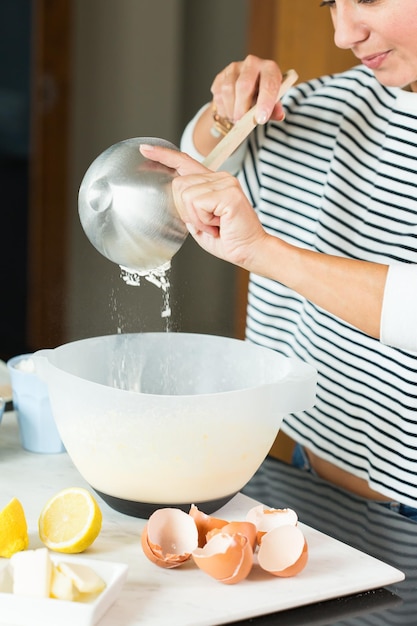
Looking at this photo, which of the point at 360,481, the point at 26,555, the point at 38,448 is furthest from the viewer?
the point at 360,481

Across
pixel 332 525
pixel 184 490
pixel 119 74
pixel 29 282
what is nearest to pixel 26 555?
pixel 184 490

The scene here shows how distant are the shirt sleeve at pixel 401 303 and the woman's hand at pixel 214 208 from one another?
167mm

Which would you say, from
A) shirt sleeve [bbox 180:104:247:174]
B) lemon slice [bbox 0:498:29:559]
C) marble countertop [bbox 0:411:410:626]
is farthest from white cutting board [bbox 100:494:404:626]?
shirt sleeve [bbox 180:104:247:174]

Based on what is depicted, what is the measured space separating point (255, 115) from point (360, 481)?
22.8 inches

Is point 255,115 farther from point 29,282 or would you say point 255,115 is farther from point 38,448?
point 29,282

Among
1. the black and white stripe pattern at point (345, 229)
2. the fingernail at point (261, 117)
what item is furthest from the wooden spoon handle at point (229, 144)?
the black and white stripe pattern at point (345, 229)

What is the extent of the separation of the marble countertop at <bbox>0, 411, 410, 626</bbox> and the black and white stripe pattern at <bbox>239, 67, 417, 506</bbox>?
0.58 ft

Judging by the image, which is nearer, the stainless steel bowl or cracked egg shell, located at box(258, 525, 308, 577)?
cracked egg shell, located at box(258, 525, 308, 577)

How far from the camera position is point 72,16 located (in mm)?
4219

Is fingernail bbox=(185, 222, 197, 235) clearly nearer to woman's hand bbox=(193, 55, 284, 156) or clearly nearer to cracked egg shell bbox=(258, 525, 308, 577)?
woman's hand bbox=(193, 55, 284, 156)

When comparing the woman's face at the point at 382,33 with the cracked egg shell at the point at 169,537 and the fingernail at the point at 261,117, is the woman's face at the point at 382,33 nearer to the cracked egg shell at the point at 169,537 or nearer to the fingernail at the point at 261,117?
the fingernail at the point at 261,117

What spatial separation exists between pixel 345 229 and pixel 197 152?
311 millimetres

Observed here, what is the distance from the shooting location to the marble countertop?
1.01 meters

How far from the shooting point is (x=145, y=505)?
3.92 feet
